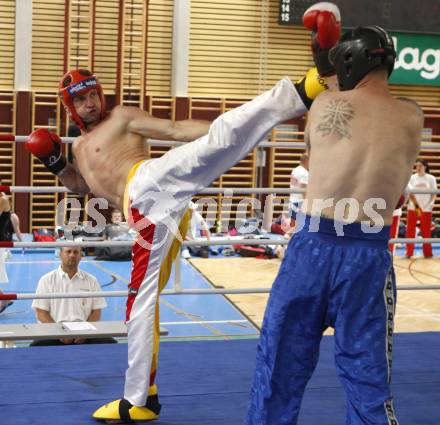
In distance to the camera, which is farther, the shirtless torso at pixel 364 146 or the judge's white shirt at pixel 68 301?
the judge's white shirt at pixel 68 301

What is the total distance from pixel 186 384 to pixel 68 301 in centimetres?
203

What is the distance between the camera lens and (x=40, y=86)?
11.5 meters

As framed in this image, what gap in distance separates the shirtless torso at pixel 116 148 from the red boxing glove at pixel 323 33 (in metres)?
0.88

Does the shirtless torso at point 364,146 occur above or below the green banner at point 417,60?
below

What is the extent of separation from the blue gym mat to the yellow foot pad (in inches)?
2.3

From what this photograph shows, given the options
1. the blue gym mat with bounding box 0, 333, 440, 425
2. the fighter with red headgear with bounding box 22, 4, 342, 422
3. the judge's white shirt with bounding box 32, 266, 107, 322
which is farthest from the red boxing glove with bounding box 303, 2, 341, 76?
the judge's white shirt with bounding box 32, 266, 107, 322

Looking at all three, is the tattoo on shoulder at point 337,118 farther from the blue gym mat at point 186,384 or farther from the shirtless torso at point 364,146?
the blue gym mat at point 186,384

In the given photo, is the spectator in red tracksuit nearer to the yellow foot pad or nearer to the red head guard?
the red head guard

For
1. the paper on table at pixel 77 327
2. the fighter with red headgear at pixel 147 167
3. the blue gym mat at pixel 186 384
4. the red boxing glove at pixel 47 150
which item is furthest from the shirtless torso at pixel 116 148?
the paper on table at pixel 77 327

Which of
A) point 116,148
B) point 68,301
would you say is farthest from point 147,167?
point 68,301

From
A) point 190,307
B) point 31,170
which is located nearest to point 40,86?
point 31,170

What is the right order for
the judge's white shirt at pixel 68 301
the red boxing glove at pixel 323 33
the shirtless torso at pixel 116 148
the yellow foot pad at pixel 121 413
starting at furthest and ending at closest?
the judge's white shirt at pixel 68 301 → the shirtless torso at pixel 116 148 → the yellow foot pad at pixel 121 413 → the red boxing glove at pixel 323 33

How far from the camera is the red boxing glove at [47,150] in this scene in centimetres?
330

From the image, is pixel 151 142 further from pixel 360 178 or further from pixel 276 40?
pixel 276 40
